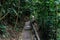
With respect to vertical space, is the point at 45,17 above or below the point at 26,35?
above

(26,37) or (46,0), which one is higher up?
(46,0)

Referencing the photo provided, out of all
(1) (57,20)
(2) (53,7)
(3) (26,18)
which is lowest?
(3) (26,18)

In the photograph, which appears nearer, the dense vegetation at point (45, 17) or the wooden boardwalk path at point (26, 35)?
the dense vegetation at point (45, 17)

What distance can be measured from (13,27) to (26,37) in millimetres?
1273

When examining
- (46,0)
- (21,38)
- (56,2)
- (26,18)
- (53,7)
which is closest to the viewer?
(56,2)

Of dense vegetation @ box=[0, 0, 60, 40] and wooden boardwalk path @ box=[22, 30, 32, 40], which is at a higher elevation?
dense vegetation @ box=[0, 0, 60, 40]

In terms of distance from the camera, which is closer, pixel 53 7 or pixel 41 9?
pixel 53 7

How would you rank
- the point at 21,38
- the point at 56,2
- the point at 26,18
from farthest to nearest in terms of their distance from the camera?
the point at 26,18
the point at 21,38
the point at 56,2

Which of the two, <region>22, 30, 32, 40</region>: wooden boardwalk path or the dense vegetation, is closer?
the dense vegetation

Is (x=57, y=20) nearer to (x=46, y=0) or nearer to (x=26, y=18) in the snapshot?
(x=46, y=0)

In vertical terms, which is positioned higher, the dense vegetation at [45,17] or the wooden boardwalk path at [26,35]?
the dense vegetation at [45,17]

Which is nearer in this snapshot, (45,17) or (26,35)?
(45,17)

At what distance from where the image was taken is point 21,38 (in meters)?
8.73

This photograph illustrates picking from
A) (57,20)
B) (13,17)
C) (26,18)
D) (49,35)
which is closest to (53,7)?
(57,20)
